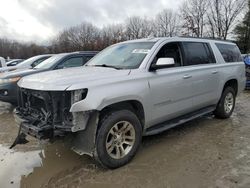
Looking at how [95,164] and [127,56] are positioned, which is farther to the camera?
[127,56]

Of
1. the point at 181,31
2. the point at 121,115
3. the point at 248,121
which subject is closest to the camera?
the point at 121,115

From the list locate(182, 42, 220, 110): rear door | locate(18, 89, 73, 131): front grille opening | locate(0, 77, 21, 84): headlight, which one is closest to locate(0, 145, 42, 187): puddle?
locate(18, 89, 73, 131): front grille opening

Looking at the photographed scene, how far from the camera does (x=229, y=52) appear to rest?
668 centimetres

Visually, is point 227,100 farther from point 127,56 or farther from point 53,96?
point 53,96

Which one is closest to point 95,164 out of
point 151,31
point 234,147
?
point 234,147

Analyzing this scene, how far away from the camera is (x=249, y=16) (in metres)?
35.9

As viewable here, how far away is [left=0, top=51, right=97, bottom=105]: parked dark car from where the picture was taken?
24.2 ft

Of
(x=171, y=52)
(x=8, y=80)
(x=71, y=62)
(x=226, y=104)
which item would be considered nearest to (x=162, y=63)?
(x=171, y=52)

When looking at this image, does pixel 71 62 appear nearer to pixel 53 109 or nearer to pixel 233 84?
pixel 233 84

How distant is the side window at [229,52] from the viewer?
638cm

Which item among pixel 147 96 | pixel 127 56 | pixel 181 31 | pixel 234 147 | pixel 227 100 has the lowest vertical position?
pixel 234 147

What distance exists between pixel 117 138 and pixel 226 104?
3647 mm

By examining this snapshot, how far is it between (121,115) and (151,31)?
43.8 metres

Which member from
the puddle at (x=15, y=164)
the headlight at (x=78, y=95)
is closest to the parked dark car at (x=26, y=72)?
the puddle at (x=15, y=164)
